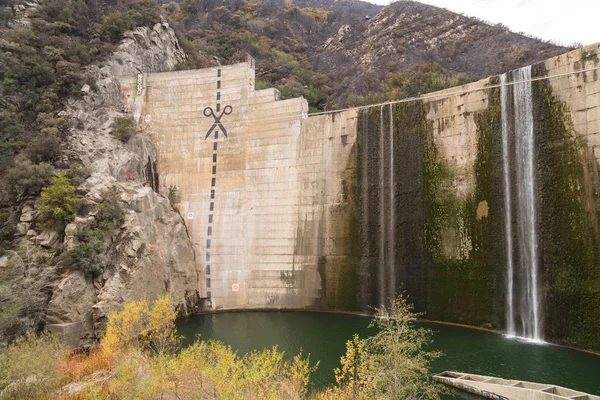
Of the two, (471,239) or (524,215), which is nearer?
(524,215)

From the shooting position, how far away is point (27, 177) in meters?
18.7

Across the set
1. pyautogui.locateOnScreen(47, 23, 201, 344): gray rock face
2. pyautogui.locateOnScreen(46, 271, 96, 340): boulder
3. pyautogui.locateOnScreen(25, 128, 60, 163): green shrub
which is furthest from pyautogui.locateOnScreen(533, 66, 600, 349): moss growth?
pyautogui.locateOnScreen(25, 128, 60, 163): green shrub

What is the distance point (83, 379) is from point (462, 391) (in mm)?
10580

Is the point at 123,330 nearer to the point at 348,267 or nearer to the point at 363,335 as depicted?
the point at 363,335

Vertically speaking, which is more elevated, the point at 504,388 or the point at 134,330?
the point at 134,330

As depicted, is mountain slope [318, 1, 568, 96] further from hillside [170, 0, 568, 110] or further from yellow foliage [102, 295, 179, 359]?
yellow foliage [102, 295, 179, 359]

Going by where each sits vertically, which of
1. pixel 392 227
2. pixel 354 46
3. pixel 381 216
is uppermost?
pixel 354 46

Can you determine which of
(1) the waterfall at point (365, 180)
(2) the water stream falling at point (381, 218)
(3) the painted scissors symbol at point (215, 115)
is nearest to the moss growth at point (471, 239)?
(2) the water stream falling at point (381, 218)

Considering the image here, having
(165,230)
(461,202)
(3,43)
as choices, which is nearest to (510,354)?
(461,202)

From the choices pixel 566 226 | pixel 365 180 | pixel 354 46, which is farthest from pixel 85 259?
pixel 354 46

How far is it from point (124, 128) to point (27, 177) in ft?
19.6

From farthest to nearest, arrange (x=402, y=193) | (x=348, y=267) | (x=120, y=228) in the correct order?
1. (x=348, y=267)
2. (x=402, y=193)
3. (x=120, y=228)

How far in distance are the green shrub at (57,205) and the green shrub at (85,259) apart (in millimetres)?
1755

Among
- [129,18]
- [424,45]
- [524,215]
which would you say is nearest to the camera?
[524,215]
